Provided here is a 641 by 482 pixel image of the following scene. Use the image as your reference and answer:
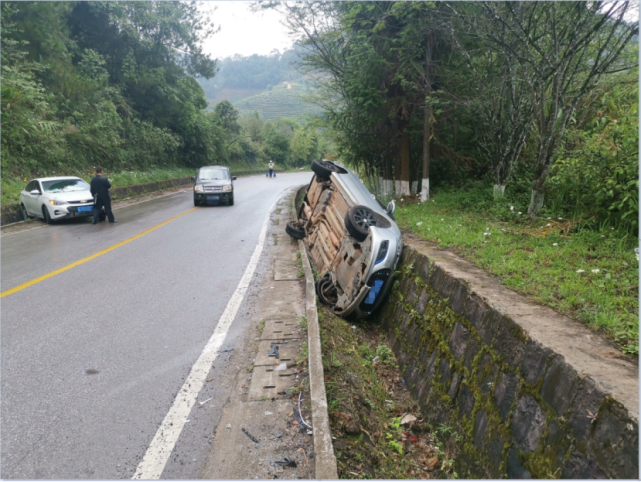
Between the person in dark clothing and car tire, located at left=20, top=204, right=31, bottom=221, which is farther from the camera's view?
car tire, located at left=20, top=204, right=31, bottom=221

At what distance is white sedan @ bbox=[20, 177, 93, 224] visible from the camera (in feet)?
44.4

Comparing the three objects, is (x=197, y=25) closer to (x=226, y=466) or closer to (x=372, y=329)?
(x=372, y=329)

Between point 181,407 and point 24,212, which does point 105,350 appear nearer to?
point 181,407

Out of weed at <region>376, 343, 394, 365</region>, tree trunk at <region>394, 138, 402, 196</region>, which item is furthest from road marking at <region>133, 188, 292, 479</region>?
tree trunk at <region>394, 138, 402, 196</region>

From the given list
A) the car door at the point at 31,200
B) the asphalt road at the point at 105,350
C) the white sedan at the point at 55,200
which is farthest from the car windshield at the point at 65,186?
the asphalt road at the point at 105,350

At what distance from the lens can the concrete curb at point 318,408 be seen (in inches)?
117

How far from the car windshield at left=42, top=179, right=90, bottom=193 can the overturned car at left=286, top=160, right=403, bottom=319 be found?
403 inches

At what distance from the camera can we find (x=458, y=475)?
139 inches

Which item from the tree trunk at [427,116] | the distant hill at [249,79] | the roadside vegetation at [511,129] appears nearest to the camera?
the roadside vegetation at [511,129]

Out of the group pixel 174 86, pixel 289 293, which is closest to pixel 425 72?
pixel 289 293

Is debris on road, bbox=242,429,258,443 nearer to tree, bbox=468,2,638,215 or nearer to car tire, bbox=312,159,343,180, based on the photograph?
car tire, bbox=312,159,343,180

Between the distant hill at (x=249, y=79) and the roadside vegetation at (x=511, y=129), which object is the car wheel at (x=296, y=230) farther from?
the distant hill at (x=249, y=79)

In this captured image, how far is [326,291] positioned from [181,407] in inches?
126

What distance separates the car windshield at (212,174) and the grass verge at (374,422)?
14.8m
